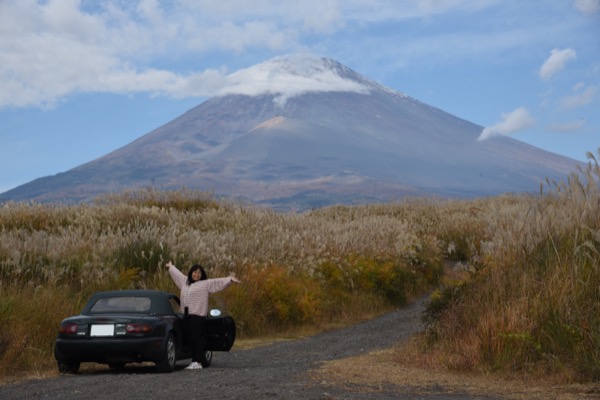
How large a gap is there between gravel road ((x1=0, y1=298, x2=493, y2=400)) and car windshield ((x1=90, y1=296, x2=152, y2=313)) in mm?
919

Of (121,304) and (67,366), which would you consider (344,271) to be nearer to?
(121,304)

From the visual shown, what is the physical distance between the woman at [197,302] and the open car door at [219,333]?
171mm

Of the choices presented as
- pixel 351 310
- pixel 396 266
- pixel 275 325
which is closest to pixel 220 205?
pixel 396 266

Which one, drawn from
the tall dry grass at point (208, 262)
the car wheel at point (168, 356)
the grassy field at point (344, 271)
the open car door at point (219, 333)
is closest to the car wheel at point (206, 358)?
the open car door at point (219, 333)

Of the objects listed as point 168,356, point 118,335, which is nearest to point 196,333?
point 168,356

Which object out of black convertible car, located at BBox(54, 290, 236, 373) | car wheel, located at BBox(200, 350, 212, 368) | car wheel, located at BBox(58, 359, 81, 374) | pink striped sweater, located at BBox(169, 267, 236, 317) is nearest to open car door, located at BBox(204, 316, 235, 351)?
car wheel, located at BBox(200, 350, 212, 368)

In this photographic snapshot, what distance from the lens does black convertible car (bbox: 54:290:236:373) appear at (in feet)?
40.3

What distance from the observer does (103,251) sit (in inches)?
726

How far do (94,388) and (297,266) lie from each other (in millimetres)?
11802

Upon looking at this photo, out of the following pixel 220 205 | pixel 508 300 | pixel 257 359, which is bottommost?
pixel 257 359

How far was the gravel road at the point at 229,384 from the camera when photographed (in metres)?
9.58

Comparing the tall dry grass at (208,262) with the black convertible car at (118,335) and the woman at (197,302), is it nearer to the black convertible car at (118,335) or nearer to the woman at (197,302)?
the black convertible car at (118,335)

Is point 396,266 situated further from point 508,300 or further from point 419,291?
point 508,300

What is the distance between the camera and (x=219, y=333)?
13977 millimetres
